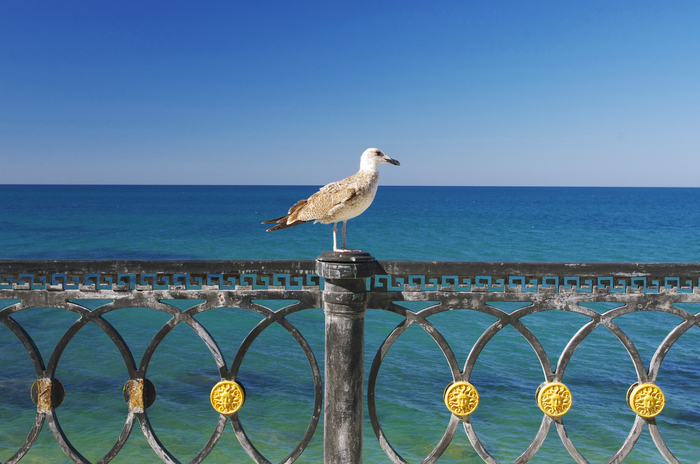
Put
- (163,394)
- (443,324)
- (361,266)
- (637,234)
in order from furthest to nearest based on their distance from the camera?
(637,234) < (443,324) < (163,394) < (361,266)

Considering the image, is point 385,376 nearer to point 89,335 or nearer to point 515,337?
point 515,337

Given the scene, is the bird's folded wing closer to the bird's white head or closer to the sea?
the bird's white head

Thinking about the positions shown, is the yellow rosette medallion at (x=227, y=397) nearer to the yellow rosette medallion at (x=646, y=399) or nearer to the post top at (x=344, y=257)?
the post top at (x=344, y=257)

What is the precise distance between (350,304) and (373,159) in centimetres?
96

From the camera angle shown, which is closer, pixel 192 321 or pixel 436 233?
pixel 192 321

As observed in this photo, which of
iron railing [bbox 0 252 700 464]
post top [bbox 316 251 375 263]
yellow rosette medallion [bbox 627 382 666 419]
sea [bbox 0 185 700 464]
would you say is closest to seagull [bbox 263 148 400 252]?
post top [bbox 316 251 375 263]

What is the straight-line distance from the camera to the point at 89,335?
1565 centimetres

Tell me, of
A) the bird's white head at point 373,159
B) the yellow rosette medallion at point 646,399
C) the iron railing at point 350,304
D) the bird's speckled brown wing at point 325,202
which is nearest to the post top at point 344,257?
the iron railing at point 350,304

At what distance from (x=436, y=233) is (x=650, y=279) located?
57748 mm

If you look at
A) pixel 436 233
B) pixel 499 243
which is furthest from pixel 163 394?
pixel 436 233

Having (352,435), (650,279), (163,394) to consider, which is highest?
(650,279)

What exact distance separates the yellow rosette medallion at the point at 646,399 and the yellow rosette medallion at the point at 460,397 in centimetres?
90

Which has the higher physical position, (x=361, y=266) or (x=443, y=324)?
(x=361, y=266)

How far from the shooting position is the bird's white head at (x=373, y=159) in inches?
128
